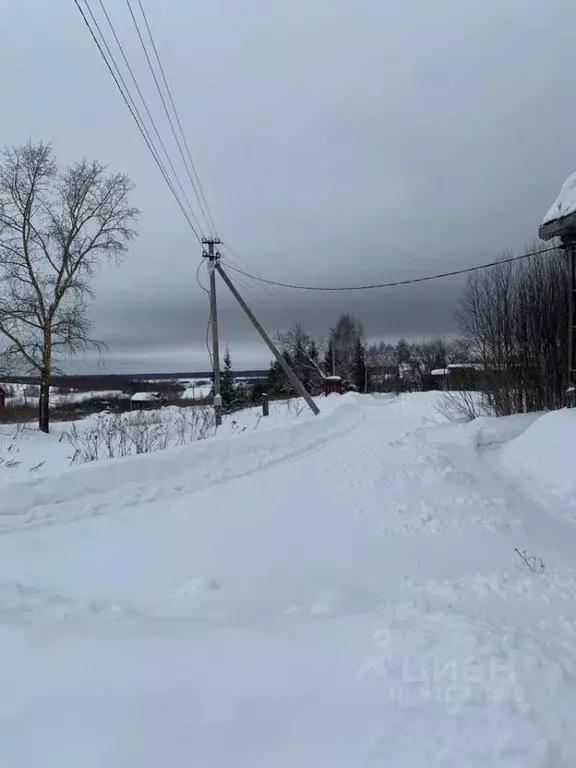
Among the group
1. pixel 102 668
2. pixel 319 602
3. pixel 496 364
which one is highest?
pixel 496 364

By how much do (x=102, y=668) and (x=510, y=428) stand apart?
9.02 meters

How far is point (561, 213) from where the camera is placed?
24.9ft

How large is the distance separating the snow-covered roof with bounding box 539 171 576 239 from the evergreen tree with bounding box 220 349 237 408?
25.4m

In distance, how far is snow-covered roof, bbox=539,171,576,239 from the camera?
291 inches

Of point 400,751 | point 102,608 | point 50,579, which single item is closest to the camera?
point 400,751

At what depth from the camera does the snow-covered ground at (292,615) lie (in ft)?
6.52

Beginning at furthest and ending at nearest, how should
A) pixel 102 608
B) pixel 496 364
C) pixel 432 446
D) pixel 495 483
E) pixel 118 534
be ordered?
1. pixel 496 364
2. pixel 432 446
3. pixel 495 483
4. pixel 118 534
5. pixel 102 608

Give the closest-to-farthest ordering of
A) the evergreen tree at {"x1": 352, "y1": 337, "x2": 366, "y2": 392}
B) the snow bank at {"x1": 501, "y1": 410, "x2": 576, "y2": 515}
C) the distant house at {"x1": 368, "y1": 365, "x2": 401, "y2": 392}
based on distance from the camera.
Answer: the snow bank at {"x1": 501, "y1": 410, "x2": 576, "y2": 515}
the evergreen tree at {"x1": 352, "y1": 337, "x2": 366, "y2": 392}
the distant house at {"x1": 368, "y1": 365, "x2": 401, "y2": 392}

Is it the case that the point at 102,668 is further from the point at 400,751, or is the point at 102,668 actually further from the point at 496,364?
the point at 496,364

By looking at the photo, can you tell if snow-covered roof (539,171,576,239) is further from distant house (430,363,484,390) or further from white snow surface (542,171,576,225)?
distant house (430,363,484,390)

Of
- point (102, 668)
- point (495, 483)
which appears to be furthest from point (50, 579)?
point (495, 483)

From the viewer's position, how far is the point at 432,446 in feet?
27.6

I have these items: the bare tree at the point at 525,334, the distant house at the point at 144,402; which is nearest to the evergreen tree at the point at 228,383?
the distant house at the point at 144,402

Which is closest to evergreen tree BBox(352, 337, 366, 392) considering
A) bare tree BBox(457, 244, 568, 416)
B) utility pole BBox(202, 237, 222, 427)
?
utility pole BBox(202, 237, 222, 427)
